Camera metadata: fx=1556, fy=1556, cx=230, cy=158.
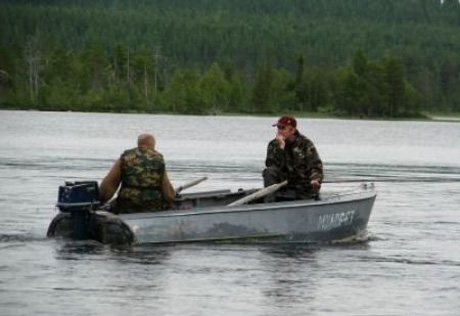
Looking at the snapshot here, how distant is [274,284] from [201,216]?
9.96 feet

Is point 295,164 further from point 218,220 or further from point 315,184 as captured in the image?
point 218,220

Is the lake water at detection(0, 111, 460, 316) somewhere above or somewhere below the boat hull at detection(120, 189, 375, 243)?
below

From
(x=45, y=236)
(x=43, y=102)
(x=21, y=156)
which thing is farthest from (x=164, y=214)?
(x=43, y=102)

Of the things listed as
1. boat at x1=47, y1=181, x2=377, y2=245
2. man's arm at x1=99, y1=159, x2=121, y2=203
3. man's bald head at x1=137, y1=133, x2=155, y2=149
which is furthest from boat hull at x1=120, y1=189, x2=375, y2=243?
man's bald head at x1=137, y1=133, x2=155, y2=149

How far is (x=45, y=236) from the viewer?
20641mm

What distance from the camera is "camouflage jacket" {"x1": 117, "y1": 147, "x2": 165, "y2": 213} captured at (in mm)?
19891

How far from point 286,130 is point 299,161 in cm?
49

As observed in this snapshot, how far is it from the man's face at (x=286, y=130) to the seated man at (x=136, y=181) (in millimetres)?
1786

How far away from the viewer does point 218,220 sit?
20031 millimetres

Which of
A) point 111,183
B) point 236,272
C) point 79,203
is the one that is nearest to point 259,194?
point 111,183

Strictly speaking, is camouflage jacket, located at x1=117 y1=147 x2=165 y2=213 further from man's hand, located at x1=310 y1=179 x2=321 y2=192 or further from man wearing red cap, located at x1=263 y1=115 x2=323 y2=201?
man's hand, located at x1=310 y1=179 x2=321 y2=192

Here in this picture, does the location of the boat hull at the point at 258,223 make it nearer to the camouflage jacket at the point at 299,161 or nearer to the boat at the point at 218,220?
the boat at the point at 218,220

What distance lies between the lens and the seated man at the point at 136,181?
783 inches

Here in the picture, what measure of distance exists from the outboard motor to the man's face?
2.74 meters
